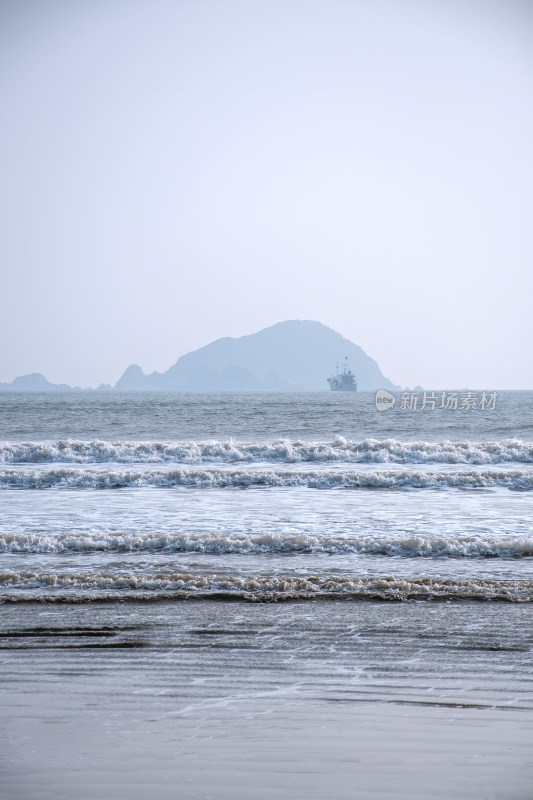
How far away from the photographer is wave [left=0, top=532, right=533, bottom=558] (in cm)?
939

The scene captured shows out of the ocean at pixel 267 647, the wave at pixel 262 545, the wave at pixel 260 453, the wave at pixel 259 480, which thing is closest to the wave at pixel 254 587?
the ocean at pixel 267 647

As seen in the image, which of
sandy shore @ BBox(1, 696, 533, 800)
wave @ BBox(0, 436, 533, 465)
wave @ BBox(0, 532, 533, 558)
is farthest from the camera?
wave @ BBox(0, 436, 533, 465)

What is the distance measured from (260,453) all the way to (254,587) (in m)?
15.8

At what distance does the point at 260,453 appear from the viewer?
76.4 feet

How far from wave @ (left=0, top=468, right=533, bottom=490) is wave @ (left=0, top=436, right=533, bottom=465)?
4658 mm

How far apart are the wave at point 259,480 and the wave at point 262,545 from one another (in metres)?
7.06

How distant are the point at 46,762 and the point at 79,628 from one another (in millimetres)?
2423

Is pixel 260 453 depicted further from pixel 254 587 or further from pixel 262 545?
pixel 254 587

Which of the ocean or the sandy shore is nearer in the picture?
the sandy shore

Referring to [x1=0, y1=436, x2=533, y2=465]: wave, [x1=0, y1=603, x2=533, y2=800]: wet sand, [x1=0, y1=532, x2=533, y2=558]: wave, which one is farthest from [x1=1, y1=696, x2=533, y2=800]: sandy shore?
[x1=0, y1=436, x2=533, y2=465]: wave

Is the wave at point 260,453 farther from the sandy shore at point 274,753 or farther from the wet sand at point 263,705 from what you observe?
the sandy shore at point 274,753

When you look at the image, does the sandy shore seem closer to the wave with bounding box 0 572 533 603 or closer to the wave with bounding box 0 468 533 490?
the wave with bounding box 0 572 533 603

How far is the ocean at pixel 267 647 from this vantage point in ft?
12.5

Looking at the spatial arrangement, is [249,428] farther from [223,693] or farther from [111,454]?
[223,693]
